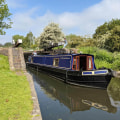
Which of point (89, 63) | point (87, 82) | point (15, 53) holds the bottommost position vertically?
point (87, 82)

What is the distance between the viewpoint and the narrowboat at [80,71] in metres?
9.30

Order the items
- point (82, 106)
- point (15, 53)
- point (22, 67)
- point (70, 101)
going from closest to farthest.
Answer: point (82, 106)
point (70, 101)
point (22, 67)
point (15, 53)

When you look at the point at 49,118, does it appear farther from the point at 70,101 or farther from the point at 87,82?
the point at 87,82

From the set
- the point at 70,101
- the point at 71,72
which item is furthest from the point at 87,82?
the point at 70,101

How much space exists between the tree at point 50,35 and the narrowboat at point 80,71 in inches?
837

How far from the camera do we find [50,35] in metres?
35.4

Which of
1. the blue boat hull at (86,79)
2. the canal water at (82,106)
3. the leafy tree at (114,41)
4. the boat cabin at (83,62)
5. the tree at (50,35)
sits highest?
the tree at (50,35)

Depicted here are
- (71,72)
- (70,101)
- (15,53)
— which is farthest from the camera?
(15,53)

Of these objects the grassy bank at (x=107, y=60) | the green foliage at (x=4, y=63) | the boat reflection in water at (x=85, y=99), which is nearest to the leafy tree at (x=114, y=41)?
the grassy bank at (x=107, y=60)

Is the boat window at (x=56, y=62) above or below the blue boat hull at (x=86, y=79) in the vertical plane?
above

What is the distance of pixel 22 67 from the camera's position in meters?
13.6

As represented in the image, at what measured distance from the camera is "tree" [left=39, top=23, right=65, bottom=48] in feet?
116

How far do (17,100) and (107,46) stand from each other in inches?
814

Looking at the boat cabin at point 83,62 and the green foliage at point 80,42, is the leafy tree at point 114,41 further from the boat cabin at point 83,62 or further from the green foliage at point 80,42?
the boat cabin at point 83,62
